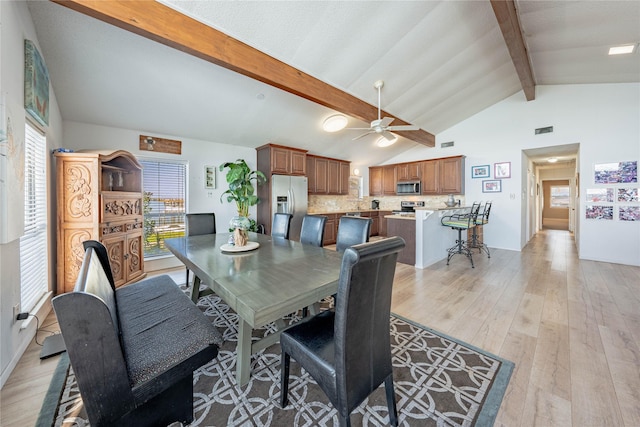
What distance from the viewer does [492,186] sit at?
5.55 meters

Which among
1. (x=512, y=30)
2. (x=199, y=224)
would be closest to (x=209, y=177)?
(x=199, y=224)

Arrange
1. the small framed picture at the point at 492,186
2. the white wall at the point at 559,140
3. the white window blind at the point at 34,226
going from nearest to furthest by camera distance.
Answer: the white window blind at the point at 34,226 < the white wall at the point at 559,140 < the small framed picture at the point at 492,186

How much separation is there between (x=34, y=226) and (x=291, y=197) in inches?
137

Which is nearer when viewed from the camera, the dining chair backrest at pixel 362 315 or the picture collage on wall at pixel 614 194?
the dining chair backrest at pixel 362 315

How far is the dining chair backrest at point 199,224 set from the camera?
3141 millimetres

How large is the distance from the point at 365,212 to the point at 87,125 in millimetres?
5779

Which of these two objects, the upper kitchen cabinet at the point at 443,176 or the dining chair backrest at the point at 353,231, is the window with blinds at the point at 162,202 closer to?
the dining chair backrest at the point at 353,231

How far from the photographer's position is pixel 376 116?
13.7 ft

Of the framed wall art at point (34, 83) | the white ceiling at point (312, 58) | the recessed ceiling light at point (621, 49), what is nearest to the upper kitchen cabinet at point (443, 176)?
the white ceiling at point (312, 58)

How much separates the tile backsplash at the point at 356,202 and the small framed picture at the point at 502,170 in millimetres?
857

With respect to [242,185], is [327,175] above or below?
above

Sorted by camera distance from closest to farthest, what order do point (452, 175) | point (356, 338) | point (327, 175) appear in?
point (356, 338)
point (452, 175)
point (327, 175)

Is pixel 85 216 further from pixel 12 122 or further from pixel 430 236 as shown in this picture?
pixel 430 236

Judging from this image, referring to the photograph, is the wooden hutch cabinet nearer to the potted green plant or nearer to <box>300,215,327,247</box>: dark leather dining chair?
the potted green plant
